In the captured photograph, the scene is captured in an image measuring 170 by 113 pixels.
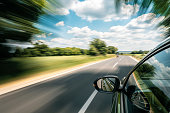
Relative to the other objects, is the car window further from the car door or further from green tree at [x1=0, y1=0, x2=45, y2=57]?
green tree at [x1=0, y1=0, x2=45, y2=57]

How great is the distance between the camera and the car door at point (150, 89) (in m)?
0.90

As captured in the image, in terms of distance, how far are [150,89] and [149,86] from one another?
7 cm

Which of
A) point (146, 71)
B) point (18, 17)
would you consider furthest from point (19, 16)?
point (146, 71)

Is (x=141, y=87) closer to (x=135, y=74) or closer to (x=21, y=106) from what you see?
(x=135, y=74)

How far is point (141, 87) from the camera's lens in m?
1.28

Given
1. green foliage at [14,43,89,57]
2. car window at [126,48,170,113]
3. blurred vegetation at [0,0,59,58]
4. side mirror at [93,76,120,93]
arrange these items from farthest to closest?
green foliage at [14,43,89,57]
blurred vegetation at [0,0,59,58]
side mirror at [93,76,120,93]
car window at [126,48,170,113]

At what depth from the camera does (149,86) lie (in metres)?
1.17

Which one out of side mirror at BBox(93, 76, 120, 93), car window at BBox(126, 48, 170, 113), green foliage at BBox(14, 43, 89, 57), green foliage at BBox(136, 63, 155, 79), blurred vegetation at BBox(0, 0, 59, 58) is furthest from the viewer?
green foliage at BBox(14, 43, 89, 57)

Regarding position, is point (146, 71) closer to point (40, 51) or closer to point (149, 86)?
point (149, 86)

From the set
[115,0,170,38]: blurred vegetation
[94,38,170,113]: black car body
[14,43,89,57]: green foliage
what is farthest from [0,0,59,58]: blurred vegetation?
[94,38,170,113]: black car body

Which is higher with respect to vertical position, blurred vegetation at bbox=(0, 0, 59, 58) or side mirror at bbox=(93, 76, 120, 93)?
A: blurred vegetation at bbox=(0, 0, 59, 58)

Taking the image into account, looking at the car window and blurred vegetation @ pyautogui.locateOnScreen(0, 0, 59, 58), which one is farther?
blurred vegetation @ pyautogui.locateOnScreen(0, 0, 59, 58)

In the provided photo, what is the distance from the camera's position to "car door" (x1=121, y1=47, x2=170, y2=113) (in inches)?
35.4

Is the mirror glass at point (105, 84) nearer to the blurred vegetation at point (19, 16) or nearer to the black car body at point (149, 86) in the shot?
the black car body at point (149, 86)
